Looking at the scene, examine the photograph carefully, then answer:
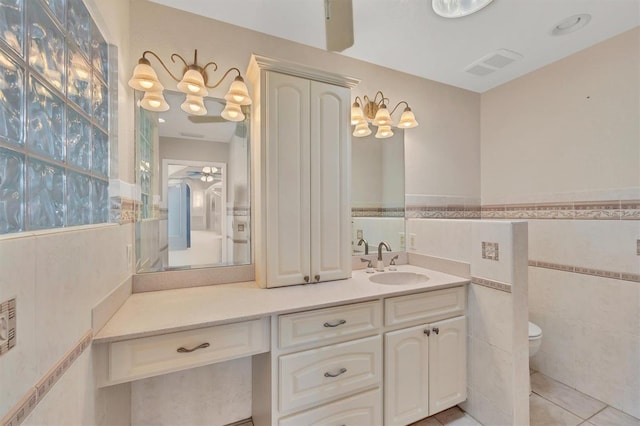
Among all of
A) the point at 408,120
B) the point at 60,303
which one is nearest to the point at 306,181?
the point at 408,120

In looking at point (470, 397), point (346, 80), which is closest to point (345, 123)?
point (346, 80)

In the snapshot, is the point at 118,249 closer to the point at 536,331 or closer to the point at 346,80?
the point at 346,80

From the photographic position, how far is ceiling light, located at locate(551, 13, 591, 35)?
5.41ft

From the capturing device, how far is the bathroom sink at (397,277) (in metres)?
1.89

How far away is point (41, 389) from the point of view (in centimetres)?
62

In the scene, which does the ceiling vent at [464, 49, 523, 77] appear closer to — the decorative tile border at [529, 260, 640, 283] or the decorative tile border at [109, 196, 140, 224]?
the decorative tile border at [529, 260, 640, 283]

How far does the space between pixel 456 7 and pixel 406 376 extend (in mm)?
2192

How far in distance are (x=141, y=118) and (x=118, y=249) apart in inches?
31.1

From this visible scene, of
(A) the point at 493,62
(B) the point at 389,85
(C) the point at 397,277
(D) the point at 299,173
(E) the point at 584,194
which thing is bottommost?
(C) the point at 397,277

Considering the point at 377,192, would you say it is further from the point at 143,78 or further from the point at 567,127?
the point at 143,78

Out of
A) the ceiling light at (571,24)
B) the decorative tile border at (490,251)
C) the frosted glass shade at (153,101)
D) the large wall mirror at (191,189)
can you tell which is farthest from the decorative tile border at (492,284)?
the frosted glass shade at (153,101)

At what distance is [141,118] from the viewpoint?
1.53m

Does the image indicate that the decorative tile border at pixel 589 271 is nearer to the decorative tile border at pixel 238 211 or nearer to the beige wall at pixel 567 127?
the beige wall at pixel 567 127

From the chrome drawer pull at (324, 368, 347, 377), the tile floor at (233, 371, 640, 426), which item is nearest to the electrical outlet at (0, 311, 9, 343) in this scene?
the chrome drawer pull at (324, 368, 347, 377)
